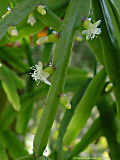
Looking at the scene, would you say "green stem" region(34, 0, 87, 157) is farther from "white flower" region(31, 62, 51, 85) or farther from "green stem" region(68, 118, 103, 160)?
"green stem" region(68, 118, 103, 160)

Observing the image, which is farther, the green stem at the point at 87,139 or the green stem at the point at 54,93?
the green stem at the point at 87,139

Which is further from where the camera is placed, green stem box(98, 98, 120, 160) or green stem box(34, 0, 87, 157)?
green stem box(98, 98, 120, 160)

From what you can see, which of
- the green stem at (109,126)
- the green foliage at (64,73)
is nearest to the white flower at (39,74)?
the green foliage at (64,73)

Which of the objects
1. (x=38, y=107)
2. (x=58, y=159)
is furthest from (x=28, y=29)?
(x=38, y=107)

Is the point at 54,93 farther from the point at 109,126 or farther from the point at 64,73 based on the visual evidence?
Answer: the point at 109,126

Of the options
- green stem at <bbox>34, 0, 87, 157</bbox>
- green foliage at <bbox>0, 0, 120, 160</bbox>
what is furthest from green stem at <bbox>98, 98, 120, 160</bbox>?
green stem at <bbox>34, 0, 87, 157</bbox>

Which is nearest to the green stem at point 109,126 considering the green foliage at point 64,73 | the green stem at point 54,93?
the green foliage at point 64,73

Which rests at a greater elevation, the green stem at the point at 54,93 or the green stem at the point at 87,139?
the green stem at the point at 54,93

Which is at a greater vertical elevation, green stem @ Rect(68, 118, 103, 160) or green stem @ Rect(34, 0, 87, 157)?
green stem @ Rect(34, 0, 87, 157)

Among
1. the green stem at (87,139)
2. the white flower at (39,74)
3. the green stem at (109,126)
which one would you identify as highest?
the white flower at (39,74)

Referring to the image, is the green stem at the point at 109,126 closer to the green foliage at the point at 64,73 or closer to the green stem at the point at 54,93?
the green foliage at the point at 64,73
